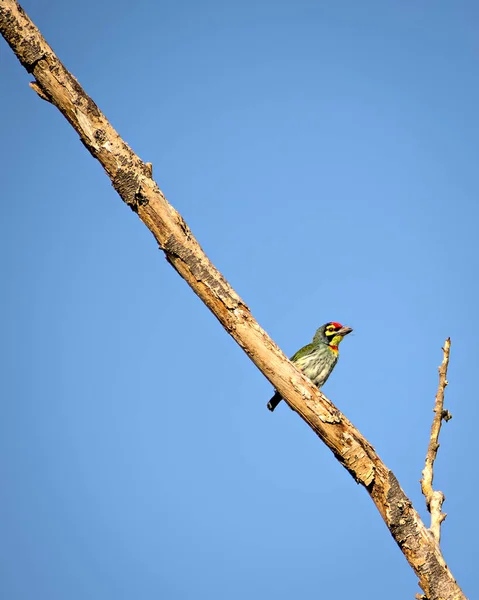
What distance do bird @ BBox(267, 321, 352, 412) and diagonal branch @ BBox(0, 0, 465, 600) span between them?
329 inches

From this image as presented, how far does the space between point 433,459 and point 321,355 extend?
852 cm

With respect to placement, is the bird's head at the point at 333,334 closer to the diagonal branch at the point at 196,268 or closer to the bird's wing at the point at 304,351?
the bird's wing at the point at 304,351

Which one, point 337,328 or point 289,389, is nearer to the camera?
point 289,389

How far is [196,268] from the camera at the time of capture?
624cm

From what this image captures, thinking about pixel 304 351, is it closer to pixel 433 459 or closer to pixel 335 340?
pixel 335 340

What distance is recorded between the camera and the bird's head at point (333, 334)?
1534 centimetres

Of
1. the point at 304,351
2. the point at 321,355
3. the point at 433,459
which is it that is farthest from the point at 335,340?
the point at 433,459

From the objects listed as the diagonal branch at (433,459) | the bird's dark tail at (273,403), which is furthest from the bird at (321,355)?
the diagonal branch at (433,459)

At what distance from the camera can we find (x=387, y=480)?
6.20 metres

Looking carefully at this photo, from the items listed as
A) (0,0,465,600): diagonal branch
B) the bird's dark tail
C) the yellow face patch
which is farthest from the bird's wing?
(0,0,465,600): diagonal branch

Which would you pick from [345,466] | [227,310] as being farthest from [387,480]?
[227,310]

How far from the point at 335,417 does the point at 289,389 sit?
511mm

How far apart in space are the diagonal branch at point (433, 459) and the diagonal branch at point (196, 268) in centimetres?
28

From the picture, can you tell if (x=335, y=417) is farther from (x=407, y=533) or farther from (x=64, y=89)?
(x=64, y=89)
